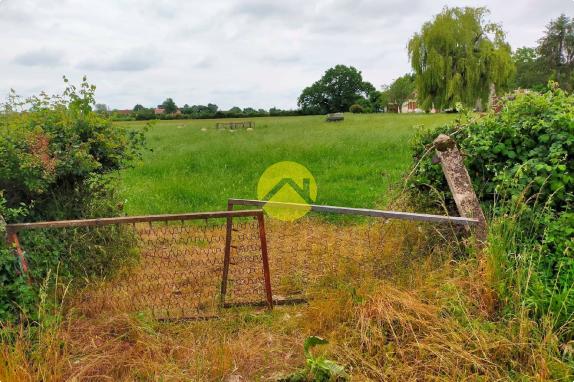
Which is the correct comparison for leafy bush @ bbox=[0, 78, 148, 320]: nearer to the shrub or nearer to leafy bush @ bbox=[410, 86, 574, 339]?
leafy bush @ bbox=[410, 86, 574, 339]

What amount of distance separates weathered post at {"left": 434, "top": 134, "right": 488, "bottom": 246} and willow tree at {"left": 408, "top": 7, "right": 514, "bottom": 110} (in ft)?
83.7

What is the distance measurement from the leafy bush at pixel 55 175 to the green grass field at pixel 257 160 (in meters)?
0.62

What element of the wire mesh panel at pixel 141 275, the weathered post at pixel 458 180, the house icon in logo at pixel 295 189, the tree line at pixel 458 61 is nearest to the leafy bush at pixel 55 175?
the wire mesh panel at pixel 141 275

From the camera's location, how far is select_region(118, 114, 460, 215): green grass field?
24.8 feet

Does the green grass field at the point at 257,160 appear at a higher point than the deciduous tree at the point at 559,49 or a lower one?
lower

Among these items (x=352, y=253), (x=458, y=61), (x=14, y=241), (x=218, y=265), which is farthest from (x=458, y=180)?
(x=458, y=61)

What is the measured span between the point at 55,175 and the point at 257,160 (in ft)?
24.6

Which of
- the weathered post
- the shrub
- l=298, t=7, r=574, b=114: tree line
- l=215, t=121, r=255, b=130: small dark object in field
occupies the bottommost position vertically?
the weathered post

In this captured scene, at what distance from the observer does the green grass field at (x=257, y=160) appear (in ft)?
24.8

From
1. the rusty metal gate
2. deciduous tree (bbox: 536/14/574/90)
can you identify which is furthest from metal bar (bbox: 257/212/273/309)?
deciduous tree (bbox: 536/14/574/90)

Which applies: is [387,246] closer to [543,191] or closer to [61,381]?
[543,191]

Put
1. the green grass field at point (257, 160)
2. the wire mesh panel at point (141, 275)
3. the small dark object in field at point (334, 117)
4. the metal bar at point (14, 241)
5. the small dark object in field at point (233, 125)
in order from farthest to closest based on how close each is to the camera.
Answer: the small dark object in field at point (334, 117)
the small dark object in field at point (233, 125)
the green grass field at point (257, 160)
the wire mesh panel at point (141, 275)
the metal bar at point (14, 241)

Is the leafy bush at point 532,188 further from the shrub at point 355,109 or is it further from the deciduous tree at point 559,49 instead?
the deciduous tree at point 559,49

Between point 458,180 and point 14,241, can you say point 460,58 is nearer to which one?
point 458,180
